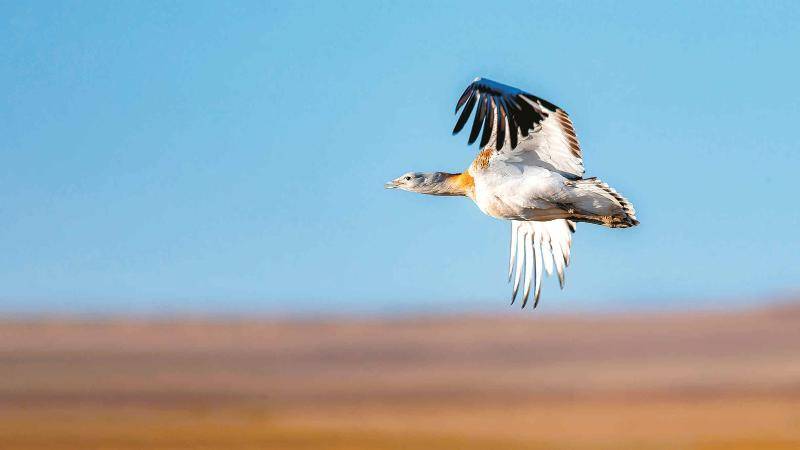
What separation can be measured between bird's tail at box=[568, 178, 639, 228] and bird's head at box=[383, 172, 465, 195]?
50.2 inches

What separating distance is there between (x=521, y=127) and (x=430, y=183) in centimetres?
195

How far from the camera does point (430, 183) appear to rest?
16.6 m

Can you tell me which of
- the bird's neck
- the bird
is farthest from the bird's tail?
the bird's neck

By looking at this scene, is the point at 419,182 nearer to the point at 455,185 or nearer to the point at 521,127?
the point at 455,185

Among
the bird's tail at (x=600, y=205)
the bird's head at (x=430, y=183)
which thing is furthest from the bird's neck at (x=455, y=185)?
the bird's tail at (x=600, y=205)

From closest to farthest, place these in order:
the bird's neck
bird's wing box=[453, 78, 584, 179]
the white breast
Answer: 1. bird's wing box=[453, 78, 584, 179]
2. the white breast
3. the bird's neck

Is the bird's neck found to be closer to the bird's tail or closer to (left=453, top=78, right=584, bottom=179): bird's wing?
(left=453, top=78, right=584, bottom=179): bird's wing

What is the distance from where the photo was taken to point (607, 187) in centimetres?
1548

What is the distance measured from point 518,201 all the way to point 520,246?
1884mm

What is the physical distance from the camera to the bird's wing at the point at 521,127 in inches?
561

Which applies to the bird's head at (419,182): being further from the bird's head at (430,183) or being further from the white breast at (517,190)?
the white breast at (517,190)

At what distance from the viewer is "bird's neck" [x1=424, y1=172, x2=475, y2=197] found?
1605 cm

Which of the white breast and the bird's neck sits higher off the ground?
the bird's neck

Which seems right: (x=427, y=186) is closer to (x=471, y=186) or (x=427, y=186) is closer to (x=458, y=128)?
(x=471, y=186)
